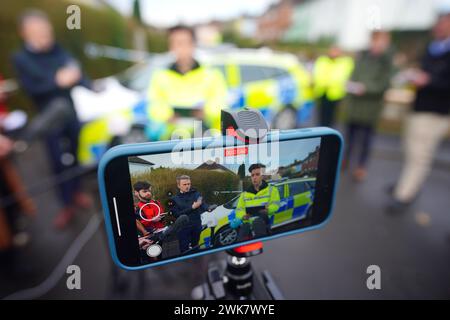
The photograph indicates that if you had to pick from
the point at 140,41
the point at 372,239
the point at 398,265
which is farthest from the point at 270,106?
the point at 140,41

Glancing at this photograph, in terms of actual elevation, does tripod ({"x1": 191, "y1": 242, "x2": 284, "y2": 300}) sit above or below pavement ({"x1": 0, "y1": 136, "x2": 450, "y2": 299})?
above

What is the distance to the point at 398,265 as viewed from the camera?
72.4 inches

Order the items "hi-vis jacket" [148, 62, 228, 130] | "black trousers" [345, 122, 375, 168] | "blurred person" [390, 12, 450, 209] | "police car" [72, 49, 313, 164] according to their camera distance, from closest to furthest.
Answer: "hi-vis jacket" [148, 62, 228, 130], "blurred person" [390, 12, 450, 209], "police car" [72, 49, 313, 164], "black trousers" [345, 122, 375, 168]

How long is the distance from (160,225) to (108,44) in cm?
705

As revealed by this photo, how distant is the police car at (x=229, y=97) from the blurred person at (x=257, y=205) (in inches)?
43.1

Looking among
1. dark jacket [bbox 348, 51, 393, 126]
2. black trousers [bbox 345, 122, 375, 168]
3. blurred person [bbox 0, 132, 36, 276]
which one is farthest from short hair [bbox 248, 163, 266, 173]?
black trousers [bbox 345, 122, 375, 168]

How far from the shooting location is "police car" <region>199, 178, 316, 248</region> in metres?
0.76

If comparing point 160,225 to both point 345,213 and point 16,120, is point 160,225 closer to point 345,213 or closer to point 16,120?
point 16,120

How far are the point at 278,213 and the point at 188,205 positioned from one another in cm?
30

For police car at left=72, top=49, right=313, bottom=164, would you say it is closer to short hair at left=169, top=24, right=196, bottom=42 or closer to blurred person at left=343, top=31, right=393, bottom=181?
short hair at left=169, top=24, right=196, bottom=42

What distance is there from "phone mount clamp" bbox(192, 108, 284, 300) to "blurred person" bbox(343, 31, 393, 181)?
2423 mm

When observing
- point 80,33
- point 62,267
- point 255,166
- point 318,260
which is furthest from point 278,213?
point 80,33

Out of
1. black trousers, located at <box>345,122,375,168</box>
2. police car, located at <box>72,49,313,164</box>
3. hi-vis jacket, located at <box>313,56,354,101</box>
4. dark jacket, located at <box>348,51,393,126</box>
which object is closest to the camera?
police car, located at <box>72,49,313,164</box>

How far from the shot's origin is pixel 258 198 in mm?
780
